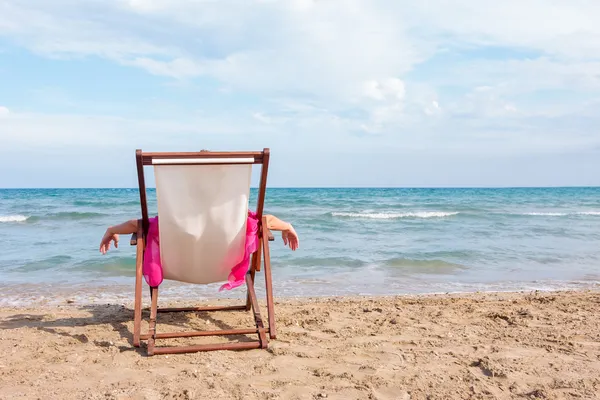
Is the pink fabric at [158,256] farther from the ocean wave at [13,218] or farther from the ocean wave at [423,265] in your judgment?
the ocean wave at [13,218]

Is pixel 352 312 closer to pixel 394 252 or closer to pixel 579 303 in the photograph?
pixel 579 303

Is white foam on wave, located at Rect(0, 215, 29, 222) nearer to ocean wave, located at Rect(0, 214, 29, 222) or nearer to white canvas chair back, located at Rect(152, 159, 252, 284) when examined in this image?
ocean wave, located at Rect(0, 214, 29, 222)

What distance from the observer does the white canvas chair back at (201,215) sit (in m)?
3.45

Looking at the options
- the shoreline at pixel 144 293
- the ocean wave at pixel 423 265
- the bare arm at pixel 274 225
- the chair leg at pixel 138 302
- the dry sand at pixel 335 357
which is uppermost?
the bare arm at pixel 274 225

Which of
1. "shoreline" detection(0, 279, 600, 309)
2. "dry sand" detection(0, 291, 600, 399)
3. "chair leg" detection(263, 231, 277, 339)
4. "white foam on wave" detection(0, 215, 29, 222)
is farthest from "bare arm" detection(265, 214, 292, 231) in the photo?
"white foam on wave" detection(0, 215, 29, 222)

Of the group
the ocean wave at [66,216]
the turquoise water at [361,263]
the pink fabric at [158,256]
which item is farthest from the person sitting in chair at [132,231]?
the ocean wave at [66,216]

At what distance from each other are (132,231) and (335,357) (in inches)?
64.9

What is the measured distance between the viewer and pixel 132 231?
366cm

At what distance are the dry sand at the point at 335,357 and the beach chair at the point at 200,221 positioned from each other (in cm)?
22

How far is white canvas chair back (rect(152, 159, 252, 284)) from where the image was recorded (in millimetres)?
3451

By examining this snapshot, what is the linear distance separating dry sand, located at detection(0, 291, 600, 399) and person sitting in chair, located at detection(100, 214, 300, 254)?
0.67 m

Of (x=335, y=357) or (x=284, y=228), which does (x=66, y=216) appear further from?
(x=335, y=357)

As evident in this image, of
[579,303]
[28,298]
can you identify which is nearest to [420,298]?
[579,303]

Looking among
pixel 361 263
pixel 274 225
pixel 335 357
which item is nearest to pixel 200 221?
pixel 274 225
